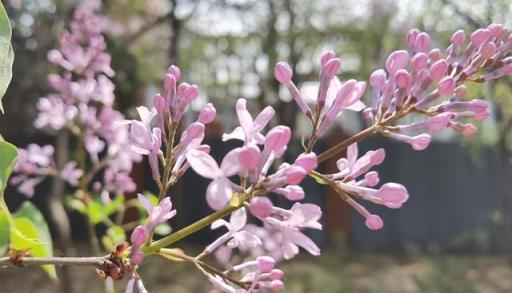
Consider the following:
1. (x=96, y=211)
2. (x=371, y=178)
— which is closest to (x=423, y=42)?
(x=371, y=178)

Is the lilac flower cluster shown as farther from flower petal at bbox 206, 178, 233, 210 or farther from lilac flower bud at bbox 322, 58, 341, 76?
flower petal at bbox 206, 178, 233, 210

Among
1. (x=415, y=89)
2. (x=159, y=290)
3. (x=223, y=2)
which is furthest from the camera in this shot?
(x=223, y=2)

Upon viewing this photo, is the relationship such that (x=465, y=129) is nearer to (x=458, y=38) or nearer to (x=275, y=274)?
(x=458, y=38)

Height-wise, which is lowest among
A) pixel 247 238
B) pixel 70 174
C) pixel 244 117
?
pixel 70 174

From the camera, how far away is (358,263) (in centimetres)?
641

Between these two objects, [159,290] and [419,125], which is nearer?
[419,125]

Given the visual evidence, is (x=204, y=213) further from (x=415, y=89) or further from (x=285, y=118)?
(x=415, y=89)

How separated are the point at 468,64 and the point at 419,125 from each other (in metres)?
0.06

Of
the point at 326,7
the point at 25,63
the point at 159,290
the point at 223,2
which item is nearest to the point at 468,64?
the point at 25,63

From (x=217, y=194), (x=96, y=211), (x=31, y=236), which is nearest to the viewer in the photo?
(x=217, y=194)

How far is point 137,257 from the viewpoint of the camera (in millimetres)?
503

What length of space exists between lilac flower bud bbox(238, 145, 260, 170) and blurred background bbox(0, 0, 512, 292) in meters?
4.20

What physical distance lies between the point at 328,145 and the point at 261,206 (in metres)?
6.50

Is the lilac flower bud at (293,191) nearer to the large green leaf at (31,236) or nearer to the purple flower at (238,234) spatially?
the purple flower at (238,234)
